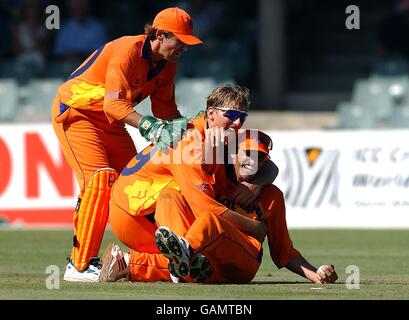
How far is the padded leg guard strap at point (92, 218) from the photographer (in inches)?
337

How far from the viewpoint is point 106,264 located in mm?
8352

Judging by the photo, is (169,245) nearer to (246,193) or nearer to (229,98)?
(246,193)

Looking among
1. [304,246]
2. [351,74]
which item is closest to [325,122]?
[351,74]

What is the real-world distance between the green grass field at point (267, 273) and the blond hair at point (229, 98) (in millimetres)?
1183

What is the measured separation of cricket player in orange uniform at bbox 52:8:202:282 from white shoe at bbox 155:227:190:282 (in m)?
0.75

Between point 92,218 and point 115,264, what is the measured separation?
437 millimetres

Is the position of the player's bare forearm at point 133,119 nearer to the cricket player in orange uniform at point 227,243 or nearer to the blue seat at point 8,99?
the cricket player in orange uniform at point 227,243

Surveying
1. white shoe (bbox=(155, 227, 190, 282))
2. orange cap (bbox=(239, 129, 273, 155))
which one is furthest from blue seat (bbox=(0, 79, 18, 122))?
white shoe (bbox=(155, 227, 190, 282))

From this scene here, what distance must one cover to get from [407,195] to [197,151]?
268 inches

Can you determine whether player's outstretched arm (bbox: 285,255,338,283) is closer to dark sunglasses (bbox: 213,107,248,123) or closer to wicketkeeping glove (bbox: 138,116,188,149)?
dark sunglasses (bbox: 213,107,248,123)

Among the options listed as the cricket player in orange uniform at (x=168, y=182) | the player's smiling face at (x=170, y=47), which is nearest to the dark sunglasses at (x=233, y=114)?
the cricket player in orange uniform at (x=168, y=182)

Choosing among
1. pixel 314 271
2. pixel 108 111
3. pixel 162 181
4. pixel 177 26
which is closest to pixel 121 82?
pixel 108 111

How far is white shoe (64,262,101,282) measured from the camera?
8.52m

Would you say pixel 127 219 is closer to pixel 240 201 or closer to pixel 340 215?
pixel 240 201
